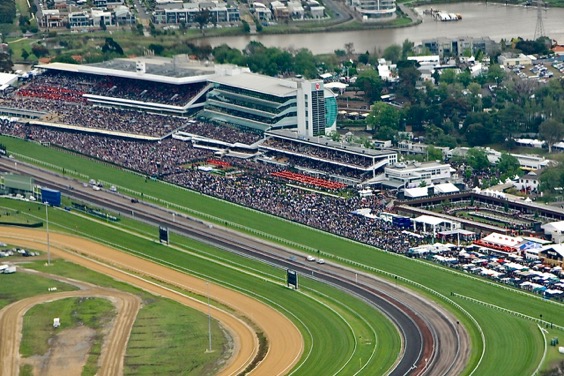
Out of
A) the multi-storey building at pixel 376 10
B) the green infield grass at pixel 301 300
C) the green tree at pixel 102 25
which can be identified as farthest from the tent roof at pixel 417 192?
the multi-storey building at pixel 376 10

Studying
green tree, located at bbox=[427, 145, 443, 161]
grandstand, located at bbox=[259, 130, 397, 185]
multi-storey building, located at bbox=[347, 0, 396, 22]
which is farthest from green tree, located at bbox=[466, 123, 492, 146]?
multi-storey building, located at bbox=[347, 0, 396, 22]

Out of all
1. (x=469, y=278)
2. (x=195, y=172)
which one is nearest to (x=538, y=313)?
(x=469, y=278)

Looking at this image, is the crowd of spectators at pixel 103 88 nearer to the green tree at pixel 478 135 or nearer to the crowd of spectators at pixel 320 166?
the crowd of spectators at pixel 320 166

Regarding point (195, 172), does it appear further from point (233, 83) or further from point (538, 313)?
Answer: point (538, 313)

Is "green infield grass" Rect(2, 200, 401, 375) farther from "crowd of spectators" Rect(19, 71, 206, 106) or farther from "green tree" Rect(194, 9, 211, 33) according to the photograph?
"green tree" Rect(194, 9, 211, 33)

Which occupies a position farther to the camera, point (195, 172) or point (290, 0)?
point (290, 0)

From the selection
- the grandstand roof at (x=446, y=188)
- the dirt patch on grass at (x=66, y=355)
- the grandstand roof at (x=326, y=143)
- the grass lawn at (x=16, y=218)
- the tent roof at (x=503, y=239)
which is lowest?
the dirt patch on grass at (x=66, y=355)
